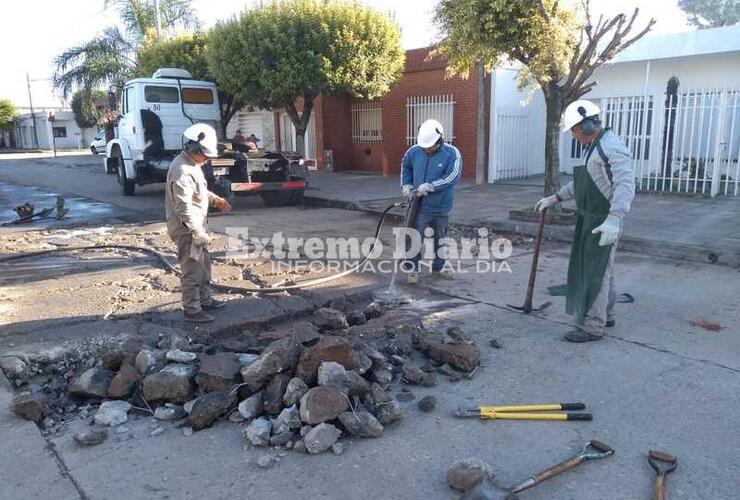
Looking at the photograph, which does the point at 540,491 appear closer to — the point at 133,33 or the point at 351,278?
the point at 351,278

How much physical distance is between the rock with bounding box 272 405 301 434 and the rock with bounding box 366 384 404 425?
445 millimetres

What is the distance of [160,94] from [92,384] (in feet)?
35.3

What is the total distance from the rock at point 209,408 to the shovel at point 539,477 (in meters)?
1.59

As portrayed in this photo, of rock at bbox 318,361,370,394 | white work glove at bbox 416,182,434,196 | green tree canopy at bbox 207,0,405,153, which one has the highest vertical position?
green tree canopy at bbox 207,0,405,153

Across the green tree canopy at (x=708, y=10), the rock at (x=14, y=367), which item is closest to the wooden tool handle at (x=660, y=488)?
the rock at (x=14, y=367)

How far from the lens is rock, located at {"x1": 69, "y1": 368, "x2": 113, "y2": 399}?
12.5ft

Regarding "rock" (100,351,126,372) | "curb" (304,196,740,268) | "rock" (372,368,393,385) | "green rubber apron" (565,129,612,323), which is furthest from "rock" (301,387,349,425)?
"curb" (304,196,740,268)

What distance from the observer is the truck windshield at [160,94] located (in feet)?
42.7

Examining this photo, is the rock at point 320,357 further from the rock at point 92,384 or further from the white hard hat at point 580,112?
the white hard hat at point 580,112

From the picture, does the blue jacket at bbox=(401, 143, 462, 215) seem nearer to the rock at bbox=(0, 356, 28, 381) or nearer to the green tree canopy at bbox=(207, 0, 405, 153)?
the rock at bbox=(0, 356, 28, 381)

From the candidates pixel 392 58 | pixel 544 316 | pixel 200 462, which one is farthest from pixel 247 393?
pixel 392 58

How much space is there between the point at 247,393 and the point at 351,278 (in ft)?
10.7

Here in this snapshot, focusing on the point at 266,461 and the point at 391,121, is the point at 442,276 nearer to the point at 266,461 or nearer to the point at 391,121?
the point at 266,461

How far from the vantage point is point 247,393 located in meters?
3.72
